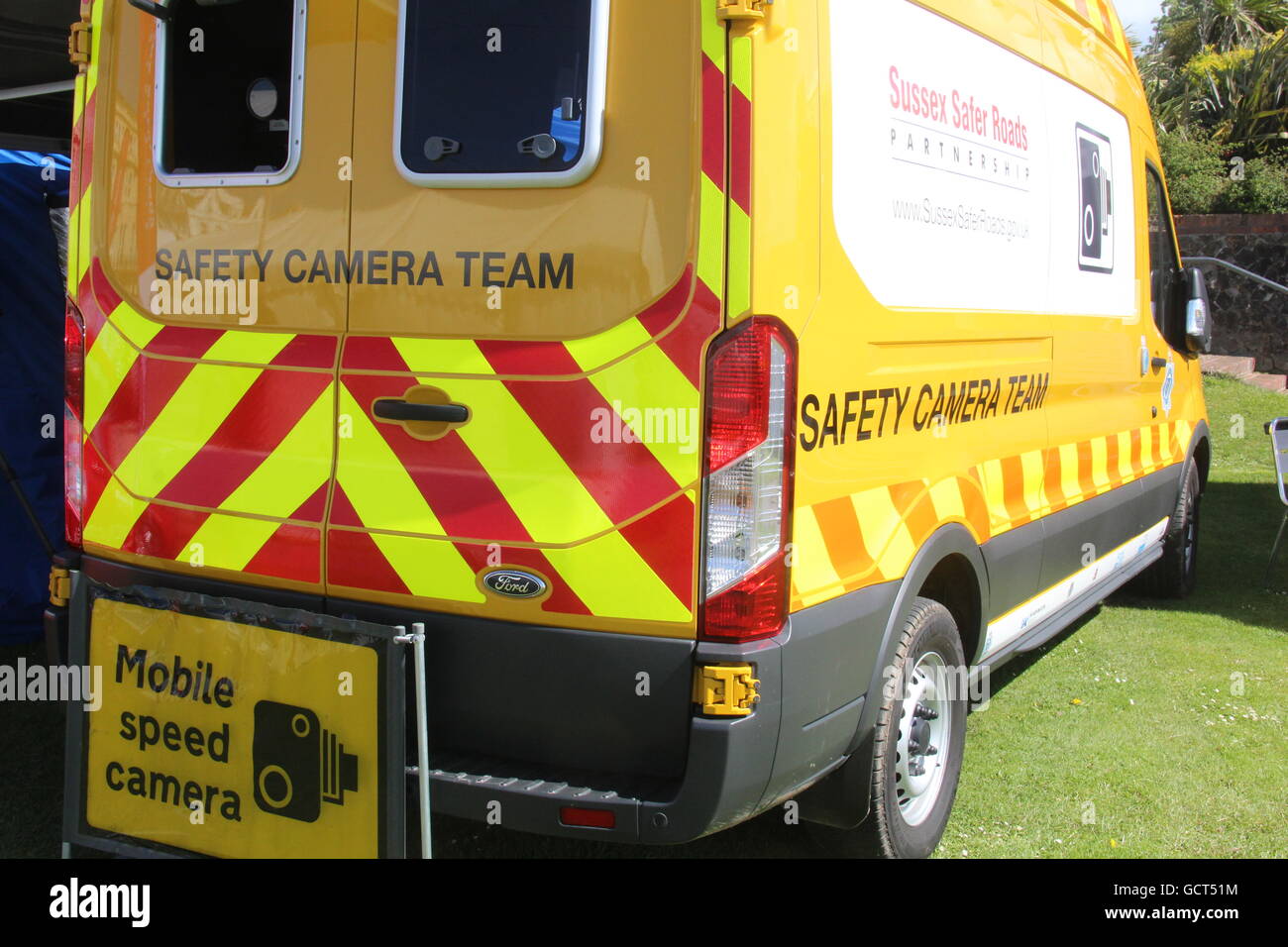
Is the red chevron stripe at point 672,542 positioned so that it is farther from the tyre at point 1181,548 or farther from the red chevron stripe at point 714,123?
the tyre at point 1181,548

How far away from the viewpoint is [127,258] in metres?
3.23

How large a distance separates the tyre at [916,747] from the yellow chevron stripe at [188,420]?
1807mm

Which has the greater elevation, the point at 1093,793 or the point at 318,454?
the point at 318,454

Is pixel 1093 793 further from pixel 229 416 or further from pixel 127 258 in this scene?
pixel 127 258

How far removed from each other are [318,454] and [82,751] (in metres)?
0.99

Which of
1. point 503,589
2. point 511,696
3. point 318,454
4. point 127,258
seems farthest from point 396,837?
point 127,258

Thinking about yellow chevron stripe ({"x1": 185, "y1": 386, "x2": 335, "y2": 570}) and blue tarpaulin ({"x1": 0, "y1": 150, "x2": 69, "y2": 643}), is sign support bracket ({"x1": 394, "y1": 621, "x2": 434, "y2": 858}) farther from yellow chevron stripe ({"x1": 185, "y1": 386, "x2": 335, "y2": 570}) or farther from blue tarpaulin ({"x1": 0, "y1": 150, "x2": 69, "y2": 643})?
blue tarpaulin ({"x1": 0, "y1": 150, "x2": 69, "y2": 643})

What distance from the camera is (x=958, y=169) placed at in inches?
133

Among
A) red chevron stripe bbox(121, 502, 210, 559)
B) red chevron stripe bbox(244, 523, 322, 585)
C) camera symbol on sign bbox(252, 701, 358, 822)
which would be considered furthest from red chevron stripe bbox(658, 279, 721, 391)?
red chevron stripe bbox(121, 502, 210, 559)

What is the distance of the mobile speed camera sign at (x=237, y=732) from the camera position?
2.73m

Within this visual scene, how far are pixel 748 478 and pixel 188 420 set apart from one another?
149cm

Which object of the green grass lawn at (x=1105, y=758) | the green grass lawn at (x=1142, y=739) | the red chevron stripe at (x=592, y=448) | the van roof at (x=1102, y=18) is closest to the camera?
the red chevron stripe at (x=592, y=448)

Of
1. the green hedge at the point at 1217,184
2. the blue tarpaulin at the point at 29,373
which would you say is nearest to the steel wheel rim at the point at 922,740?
the blue tarpaulin at the point at 29,373

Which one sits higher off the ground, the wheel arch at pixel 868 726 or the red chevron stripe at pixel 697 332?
the red chevron stripe at pixel 697 332
